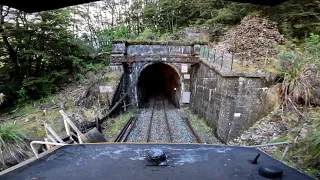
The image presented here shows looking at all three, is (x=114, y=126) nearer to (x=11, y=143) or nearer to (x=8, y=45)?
(x=11, y=143)

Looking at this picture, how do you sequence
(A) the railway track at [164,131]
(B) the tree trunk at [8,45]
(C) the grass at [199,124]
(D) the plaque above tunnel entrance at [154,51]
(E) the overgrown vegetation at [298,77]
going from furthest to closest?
1. (D) the plaque above tunnel entrance at [154,51]
2. (B) the tree trunk at [8,45]
3. (C) the grass at [199,124]
4. (A) the railway track at [164,131]
5. (E) the overgrown vegetation at [298,77]

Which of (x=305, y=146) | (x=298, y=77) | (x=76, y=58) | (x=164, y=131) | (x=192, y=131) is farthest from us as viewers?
(x=76, y=58)

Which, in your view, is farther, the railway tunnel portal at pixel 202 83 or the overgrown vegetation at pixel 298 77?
the railway tunnel portal at pixel 202 83

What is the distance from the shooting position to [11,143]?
13.2ft

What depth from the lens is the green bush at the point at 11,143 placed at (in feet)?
12.6

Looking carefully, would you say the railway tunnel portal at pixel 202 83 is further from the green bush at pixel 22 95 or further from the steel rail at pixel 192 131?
the green bush at pixel 22 95

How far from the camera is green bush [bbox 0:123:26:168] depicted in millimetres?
3826

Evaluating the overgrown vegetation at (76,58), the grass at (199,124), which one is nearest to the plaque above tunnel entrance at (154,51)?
the overgrown vegetation at (76,58)

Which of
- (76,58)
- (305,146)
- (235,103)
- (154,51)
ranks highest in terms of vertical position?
(154,51)

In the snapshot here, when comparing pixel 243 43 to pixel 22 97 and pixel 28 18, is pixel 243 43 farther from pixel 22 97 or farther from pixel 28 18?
pixel 22 97

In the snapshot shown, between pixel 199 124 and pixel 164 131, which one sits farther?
pixel 199 124

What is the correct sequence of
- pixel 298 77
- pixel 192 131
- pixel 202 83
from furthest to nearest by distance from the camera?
pixel 202 83
pixel 192 131
pixel 298 77

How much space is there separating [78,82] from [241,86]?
32.6 ft

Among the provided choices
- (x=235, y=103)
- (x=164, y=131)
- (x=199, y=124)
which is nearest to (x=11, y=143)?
(x=164, y=131)
